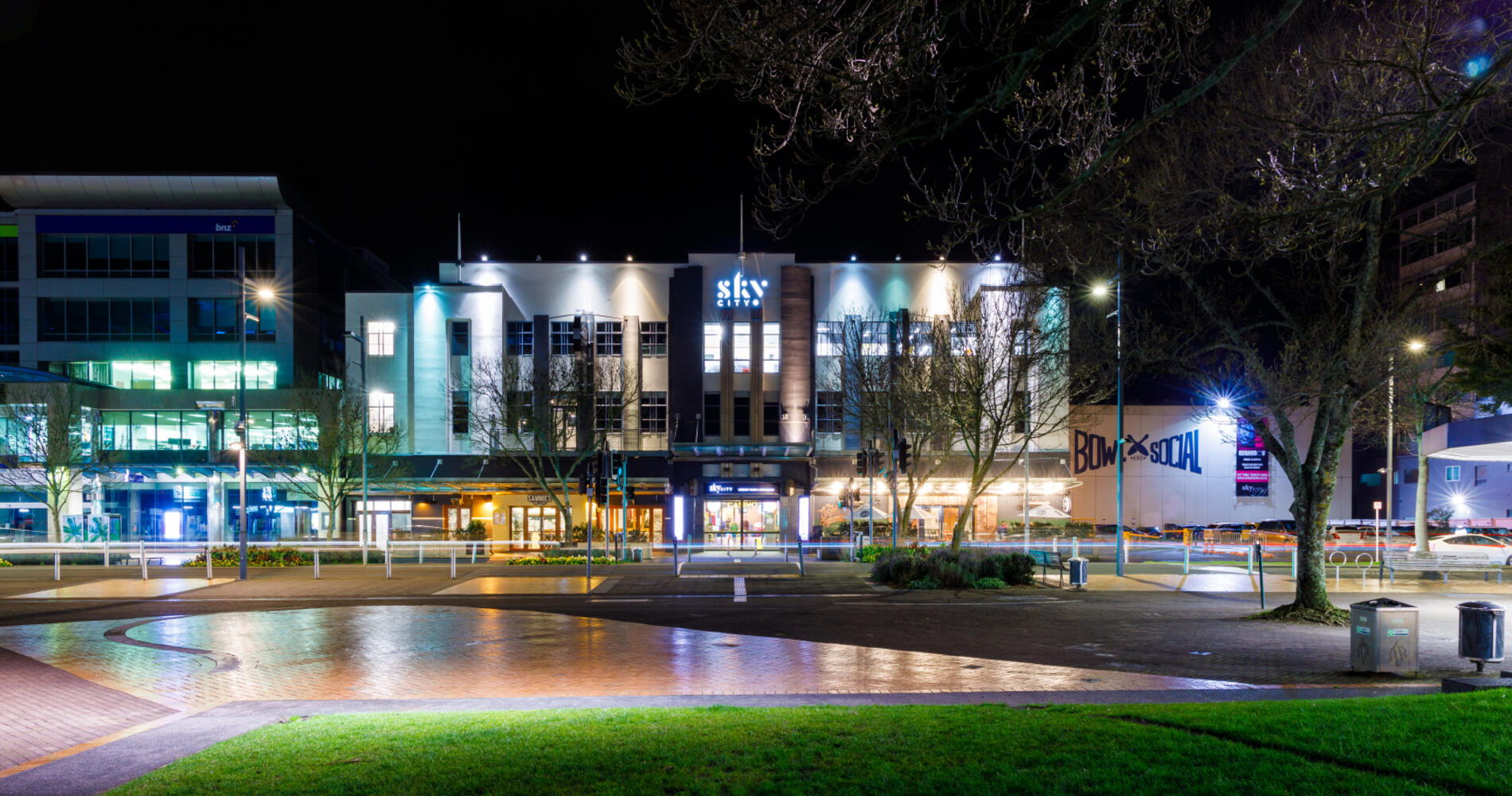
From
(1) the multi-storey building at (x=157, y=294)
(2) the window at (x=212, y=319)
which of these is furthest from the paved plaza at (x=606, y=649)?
(2) the window at (x=212, y=319)

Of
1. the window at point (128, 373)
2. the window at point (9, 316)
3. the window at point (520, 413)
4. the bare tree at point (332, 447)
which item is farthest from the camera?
the window at point (9, 316)

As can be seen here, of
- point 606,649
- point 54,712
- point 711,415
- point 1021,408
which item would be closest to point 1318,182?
point 606,649

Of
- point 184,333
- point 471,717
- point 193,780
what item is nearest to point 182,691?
point 471,717

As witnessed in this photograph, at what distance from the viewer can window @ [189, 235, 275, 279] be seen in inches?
2082

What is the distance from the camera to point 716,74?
644cm

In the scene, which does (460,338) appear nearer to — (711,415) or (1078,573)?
(711,415)

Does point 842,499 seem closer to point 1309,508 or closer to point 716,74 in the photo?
point 1309,508

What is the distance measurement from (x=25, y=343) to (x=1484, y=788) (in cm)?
6721

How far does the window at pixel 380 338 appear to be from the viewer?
45.1m

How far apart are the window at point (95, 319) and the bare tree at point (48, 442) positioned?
9002 millimetres

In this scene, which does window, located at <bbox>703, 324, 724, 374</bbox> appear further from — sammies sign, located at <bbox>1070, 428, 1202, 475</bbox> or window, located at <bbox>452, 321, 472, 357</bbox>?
sammies sign, located at <bbox>1070, 428, 1202, 475</bbox>

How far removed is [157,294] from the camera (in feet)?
172

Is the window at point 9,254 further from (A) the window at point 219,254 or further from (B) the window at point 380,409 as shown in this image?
(B) the window at point 380,409

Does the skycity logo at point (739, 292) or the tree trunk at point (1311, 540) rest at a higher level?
the skycity logo at point (739, 292)
